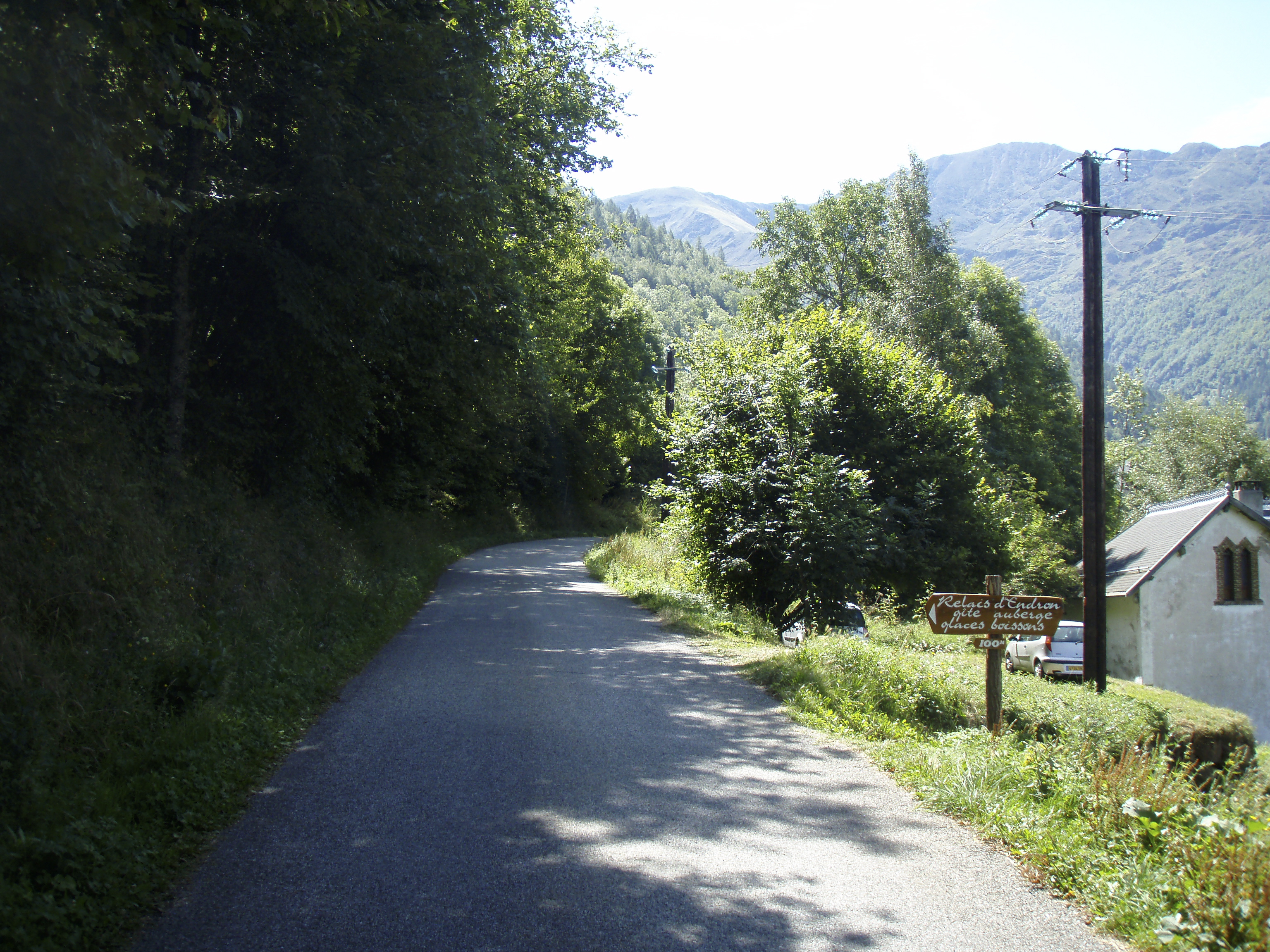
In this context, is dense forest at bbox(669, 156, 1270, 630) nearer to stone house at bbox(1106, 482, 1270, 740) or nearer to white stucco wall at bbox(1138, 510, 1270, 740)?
stone house at bbox(1106, 482, 1270, 740)

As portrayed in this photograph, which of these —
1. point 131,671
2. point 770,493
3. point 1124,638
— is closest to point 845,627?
point 770,493

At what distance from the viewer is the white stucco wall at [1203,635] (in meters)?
29.6

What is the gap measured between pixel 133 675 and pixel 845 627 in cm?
1100

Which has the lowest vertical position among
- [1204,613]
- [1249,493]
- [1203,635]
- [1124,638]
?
[1124,638]

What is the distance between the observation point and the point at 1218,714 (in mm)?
13609

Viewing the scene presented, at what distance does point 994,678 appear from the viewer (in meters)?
6.92

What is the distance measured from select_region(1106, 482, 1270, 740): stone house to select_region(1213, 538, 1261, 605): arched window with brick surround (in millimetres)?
29

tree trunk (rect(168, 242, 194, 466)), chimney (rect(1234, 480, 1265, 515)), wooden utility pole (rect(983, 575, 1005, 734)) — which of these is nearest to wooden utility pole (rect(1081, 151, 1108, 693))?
wooden utility pole (rect(983, 575, 1005, 734))

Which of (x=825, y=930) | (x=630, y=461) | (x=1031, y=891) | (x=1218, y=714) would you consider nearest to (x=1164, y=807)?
(x=1031, y=891)

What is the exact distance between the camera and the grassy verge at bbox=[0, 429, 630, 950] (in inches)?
163

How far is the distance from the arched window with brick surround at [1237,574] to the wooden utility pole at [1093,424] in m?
20.9

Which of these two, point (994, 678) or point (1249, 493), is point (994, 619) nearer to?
point (994, 678)

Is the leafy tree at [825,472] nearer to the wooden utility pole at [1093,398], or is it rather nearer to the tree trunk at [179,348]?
the wooden utility pole at [1093,398]

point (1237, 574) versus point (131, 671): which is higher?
point (131, 671)
